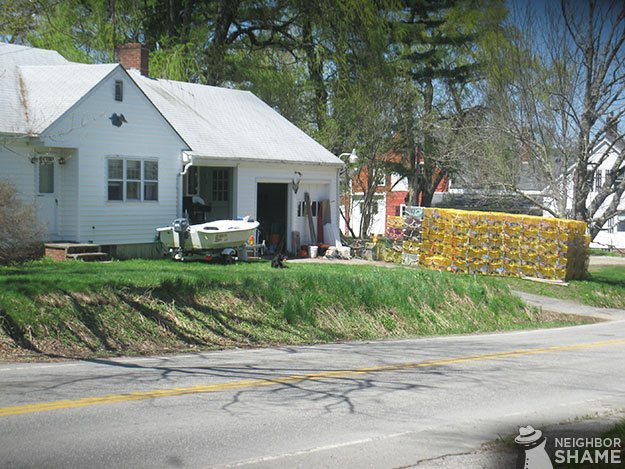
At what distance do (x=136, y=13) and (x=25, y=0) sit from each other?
53.4 feet

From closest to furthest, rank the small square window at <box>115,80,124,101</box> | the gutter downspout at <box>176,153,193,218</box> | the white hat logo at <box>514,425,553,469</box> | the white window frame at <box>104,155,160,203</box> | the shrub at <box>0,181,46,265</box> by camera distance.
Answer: the white hat logo at <box>514,425,553,469</box> < the shrub at <box>0,181,46,265</box> < the white window frame at <box>104,155,160,203</box> < the small square window at <box>115,80,124,101</box> < the gutter downspout at <box>176,153,193,218</box>

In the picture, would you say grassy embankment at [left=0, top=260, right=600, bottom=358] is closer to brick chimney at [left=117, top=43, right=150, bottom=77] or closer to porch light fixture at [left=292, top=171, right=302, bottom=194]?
porch light fixture at [left=292, top=171, right=302, bottom=194]

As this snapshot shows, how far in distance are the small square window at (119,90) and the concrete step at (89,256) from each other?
4.79 metres

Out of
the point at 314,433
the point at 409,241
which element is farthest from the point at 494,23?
the point at 314,433

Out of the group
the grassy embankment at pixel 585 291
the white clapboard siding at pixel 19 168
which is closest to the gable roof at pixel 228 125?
the white clapboard siding at pixel 19 168

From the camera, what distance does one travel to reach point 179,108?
25.7 meters

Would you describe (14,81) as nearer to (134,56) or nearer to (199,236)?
(134,56)

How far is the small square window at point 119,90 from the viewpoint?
2123cm

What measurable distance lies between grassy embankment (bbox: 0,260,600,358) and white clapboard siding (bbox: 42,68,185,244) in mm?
1869

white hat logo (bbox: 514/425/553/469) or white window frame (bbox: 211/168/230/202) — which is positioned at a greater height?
white window frame (bbox: 211/168/230/202)

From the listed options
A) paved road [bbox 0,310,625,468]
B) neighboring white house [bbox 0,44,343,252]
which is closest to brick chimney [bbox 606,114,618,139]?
neighboring white house [bbox 0,44,343,252]

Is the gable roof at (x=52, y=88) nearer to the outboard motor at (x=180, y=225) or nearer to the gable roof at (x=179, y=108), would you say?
the gable roof at (x=179, y=108)

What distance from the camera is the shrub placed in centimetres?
1594

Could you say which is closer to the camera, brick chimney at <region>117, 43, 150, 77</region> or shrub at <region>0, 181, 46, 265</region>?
shrub at <region>0, 181, 46, 265</region>
